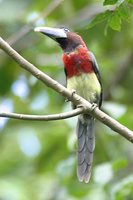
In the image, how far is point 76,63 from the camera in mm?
4234

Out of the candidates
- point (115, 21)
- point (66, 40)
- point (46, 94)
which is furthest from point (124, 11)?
point (46, 94)

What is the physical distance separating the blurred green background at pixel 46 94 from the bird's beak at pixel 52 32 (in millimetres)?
1103

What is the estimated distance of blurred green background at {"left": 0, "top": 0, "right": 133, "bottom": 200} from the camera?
5434mm

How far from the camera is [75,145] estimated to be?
4.52 meters

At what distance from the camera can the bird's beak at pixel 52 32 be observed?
12.0ft

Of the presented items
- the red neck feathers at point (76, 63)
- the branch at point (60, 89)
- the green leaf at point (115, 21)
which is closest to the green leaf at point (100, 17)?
the green leaf at point (115, 21)

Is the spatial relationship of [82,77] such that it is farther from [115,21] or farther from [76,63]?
[115,21]

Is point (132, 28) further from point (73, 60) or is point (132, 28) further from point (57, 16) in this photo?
point (73, 60)

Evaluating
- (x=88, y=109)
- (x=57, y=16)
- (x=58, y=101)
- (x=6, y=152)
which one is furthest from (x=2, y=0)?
(x=88, y=109)

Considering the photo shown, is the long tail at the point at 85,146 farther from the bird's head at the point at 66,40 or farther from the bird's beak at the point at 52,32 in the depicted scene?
the bird's beak at the point at 52,32

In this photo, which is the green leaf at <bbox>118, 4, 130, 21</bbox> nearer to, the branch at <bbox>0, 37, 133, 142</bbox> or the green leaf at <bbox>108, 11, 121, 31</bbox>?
the green leaf at <bbox>108, 11, 121, 31</bbox>

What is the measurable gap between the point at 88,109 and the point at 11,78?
2.63 meters

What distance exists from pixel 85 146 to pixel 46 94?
1729 mm

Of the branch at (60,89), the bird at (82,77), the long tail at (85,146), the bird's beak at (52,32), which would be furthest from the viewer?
the bird at (82,77)
